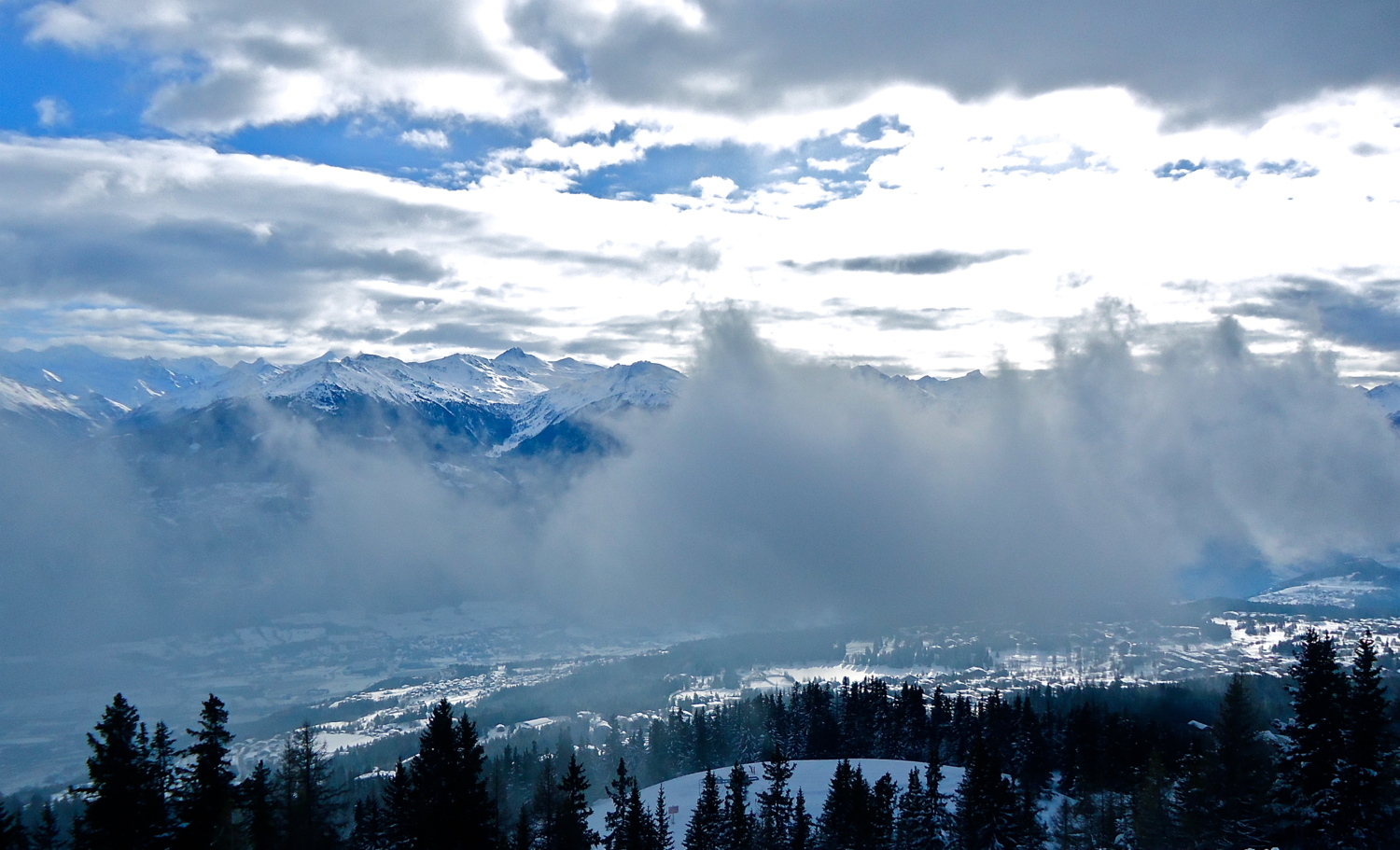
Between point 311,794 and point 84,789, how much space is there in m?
13.3

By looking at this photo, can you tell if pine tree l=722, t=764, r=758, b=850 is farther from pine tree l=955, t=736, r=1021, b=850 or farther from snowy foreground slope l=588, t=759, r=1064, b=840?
pine tree l=955, t=736, r=1021, b=850

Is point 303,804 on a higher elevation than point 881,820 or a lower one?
higher

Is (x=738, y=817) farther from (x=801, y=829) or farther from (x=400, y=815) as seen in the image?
(x=400, y=815)

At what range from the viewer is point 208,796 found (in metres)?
39.0

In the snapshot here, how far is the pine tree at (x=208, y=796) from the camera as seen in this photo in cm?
3772

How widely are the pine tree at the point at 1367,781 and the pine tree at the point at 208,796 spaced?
4916 centimetres

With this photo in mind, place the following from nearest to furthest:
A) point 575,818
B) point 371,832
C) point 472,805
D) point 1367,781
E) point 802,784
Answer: point 472,805 < point 1367,781 < point 371,832 < point 575,818 < point 802,784

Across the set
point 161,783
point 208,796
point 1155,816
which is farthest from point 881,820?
Answer: point 161,783

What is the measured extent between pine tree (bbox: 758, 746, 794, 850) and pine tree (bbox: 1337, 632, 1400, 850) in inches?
1568

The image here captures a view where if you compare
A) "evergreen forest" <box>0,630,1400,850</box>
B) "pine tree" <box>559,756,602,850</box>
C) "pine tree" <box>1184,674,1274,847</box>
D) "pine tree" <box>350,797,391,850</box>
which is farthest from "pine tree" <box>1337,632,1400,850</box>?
"pine tree" <box>350,797,391,850</box>

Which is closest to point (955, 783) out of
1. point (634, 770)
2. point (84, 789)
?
point (634, 770)

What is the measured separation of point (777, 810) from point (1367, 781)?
Answer: 148 feet

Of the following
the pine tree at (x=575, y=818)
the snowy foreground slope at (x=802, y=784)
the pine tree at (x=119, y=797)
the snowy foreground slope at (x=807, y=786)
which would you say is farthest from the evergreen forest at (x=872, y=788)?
the snowy foreground slope at (x=802, y=784)

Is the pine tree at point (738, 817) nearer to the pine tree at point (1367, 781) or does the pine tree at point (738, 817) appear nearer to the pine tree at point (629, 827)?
the pine tree at point (629, 827)
